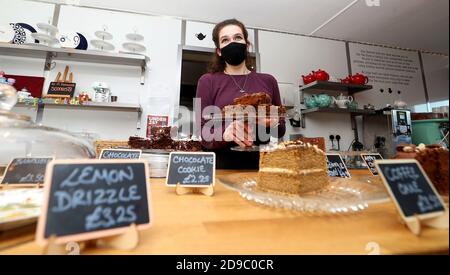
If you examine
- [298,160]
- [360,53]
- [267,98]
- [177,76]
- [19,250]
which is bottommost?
[19,250]

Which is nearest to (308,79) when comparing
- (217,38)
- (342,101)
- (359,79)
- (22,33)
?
(342,101)

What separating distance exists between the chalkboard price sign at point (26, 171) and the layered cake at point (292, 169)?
72 centimetres

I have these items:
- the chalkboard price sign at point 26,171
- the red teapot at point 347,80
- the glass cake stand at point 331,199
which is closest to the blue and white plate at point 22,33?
the chalkboard price sign at point 26,171

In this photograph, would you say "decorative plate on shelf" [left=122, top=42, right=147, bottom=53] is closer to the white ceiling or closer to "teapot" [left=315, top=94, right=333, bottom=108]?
the white ceiling

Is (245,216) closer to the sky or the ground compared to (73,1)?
closer to the ground

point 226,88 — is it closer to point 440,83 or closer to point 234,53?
point 234,53

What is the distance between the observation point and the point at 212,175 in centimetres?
67

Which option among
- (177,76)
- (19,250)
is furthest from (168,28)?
(19,250)

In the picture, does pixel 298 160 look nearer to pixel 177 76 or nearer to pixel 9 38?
pixel 177 76

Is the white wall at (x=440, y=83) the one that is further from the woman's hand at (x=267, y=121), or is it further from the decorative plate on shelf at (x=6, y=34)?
the decorative plate on shelf at (x=6, y=34)

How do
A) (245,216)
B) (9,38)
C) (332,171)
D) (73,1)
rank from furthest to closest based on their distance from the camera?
(73,1) → (9,38) → (332,171) → (245,216)

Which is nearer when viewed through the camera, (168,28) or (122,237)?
(122,237)

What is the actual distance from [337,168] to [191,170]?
0.68 metres

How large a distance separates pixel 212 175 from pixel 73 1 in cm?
332
